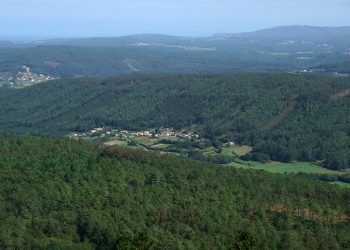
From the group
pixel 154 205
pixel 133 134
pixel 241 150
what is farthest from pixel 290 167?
pixel 154 205

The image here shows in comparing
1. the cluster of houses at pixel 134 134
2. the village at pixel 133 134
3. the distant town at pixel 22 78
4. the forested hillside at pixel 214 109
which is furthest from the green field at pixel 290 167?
the distant town at pixel 22 78

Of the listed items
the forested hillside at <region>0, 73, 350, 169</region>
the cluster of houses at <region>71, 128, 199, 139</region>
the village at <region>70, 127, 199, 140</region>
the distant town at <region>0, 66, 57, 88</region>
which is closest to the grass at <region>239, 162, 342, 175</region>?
the forested hillside at <region>0, 73, 350, 169</region>

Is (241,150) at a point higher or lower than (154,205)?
lower

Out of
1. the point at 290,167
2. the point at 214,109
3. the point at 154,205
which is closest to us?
the point at 154,205

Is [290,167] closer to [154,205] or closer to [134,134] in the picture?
[134,134]

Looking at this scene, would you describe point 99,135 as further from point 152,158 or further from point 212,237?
point 212,237

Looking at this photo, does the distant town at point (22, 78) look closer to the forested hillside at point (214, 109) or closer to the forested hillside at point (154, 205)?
the forested hillside at point (214, 109)
